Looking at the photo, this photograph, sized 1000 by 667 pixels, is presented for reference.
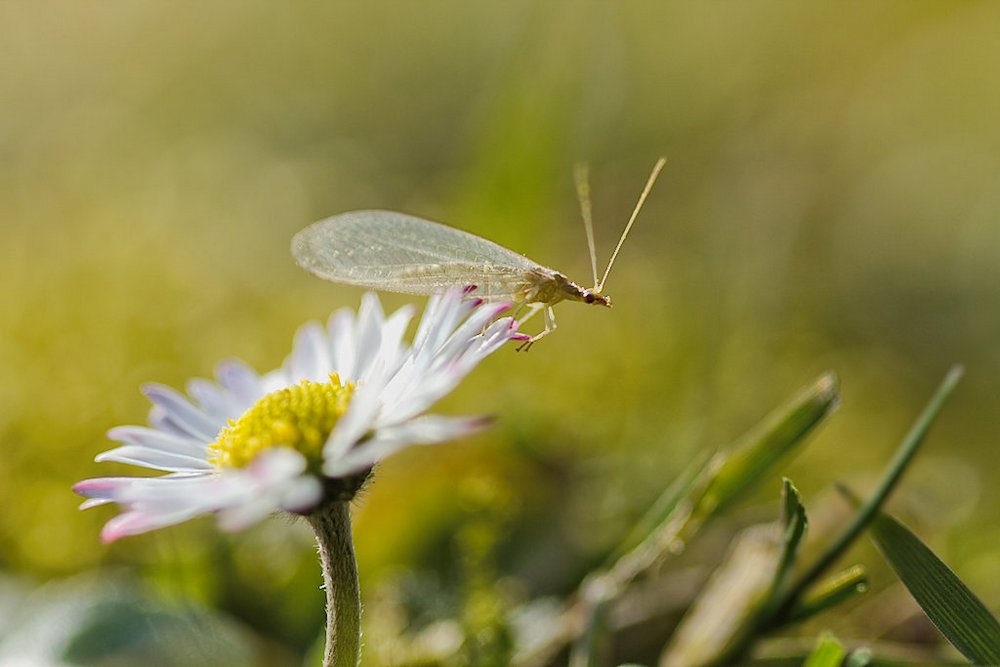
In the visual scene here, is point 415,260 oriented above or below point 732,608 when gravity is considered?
above

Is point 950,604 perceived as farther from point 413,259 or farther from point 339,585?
point 413,259

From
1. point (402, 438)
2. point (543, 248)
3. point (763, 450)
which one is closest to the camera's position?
point (402, 438)

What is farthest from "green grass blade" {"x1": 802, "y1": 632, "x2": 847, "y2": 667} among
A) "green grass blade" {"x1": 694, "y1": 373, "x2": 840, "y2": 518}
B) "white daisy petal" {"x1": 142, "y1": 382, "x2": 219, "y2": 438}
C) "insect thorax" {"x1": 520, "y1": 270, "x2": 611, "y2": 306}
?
"white daisy petal" {"x1": 142, "y1": 382, "x2": 219, "y2": 438}

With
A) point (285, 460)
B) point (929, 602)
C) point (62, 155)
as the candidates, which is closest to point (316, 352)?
point (285, 460)

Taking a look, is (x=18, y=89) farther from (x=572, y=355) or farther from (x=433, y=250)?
(x=433, y=250)

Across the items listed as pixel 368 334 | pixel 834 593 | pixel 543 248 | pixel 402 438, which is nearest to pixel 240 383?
pixel 368 334

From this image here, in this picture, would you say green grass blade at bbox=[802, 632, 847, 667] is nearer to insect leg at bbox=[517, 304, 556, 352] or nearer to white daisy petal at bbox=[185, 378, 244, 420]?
insect leg at bbox=[517, 304, 556, 352]

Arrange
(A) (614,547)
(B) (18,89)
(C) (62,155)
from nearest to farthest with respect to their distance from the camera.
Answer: (A) (614,547) → (C) (62,155) → (B) (18,89)
